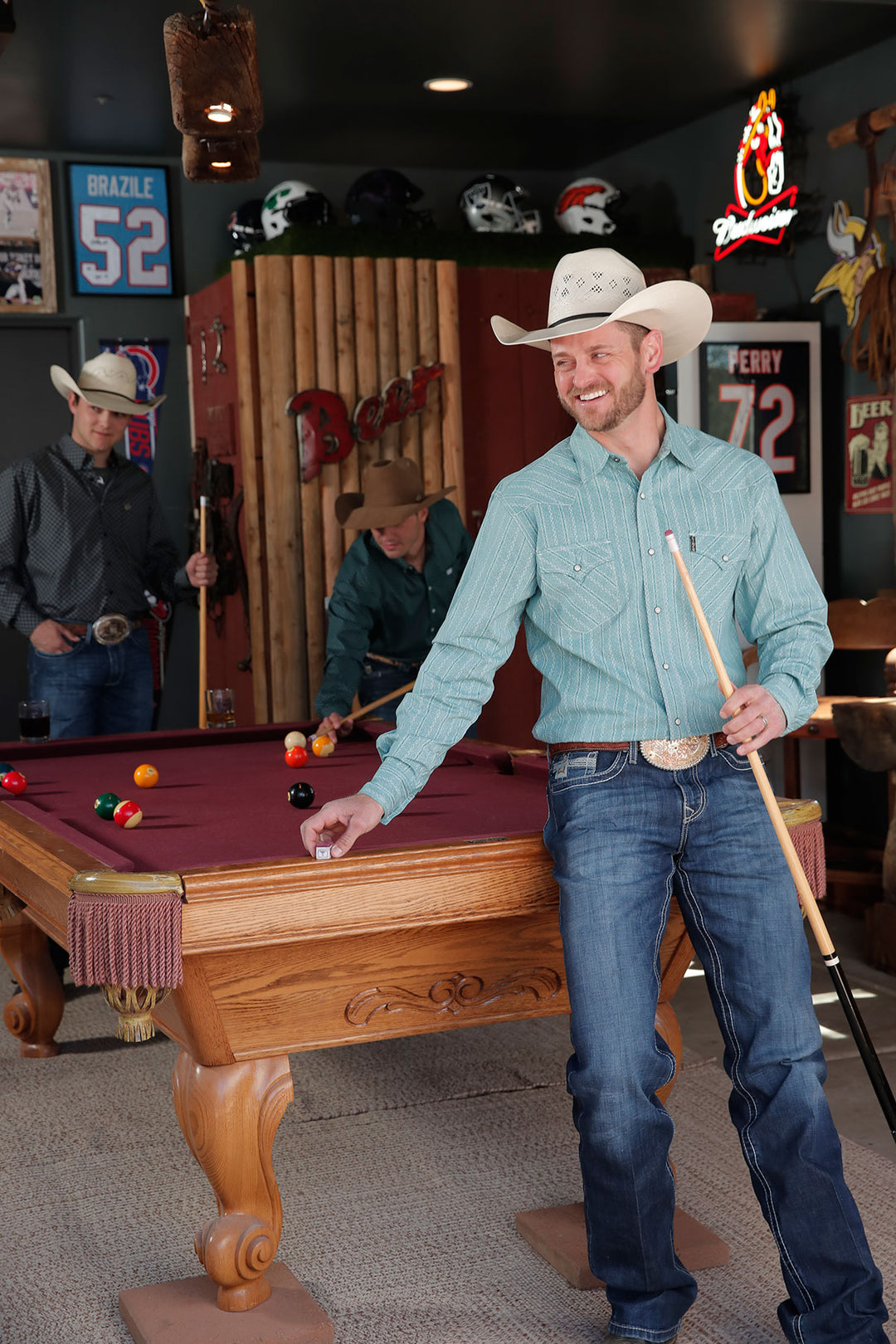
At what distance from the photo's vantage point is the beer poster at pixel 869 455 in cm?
613

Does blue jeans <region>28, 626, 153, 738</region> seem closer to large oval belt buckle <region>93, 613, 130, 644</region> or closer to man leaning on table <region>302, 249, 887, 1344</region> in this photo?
large oval belt buckle <region>93, 613, 130, 644</region>

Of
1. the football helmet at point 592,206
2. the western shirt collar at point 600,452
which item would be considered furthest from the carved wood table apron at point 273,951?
the football helmet at point 592,206

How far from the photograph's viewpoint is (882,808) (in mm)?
6316

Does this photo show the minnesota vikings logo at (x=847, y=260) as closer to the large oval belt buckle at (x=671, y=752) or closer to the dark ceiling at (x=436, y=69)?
the dark ceiling at (x=436, y=69)

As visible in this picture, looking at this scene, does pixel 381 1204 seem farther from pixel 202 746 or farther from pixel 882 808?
pixel 882 808

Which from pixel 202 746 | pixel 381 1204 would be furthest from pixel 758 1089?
pixel 202 746

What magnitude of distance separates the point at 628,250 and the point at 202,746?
4.16 meters

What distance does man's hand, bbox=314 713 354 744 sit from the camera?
423 centimetres

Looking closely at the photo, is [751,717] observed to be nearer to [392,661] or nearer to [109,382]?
[392,661]

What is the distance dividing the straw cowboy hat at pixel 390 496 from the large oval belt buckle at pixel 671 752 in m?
2.77

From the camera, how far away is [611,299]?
103 inches

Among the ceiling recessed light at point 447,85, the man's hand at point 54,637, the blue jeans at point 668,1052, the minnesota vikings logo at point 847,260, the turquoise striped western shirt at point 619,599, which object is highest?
the ceiling recessed light at point 447,85

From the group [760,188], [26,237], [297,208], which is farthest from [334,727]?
[26,237]

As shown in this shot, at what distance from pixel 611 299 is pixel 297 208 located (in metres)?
4.51
